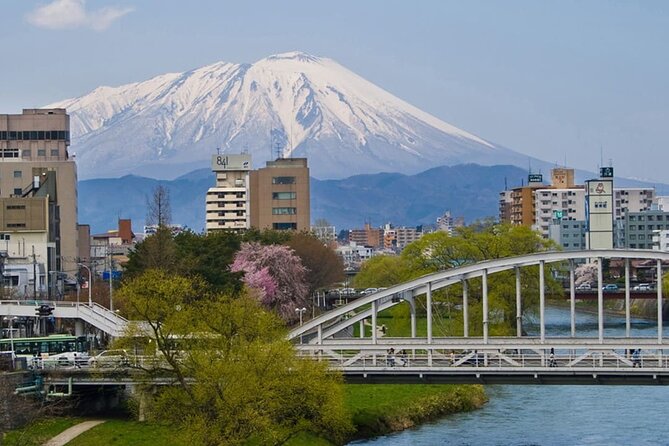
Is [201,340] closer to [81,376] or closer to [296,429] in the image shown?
[296,429]

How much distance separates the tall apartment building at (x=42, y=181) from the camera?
102m

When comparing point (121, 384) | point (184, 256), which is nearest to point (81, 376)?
point (121, 384)

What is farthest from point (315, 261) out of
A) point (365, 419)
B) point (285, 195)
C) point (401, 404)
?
point (365, 419)

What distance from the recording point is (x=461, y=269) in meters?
52.7

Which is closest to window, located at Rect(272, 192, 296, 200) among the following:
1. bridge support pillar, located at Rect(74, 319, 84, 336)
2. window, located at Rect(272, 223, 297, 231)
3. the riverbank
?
window, located at Rect(272, 223, 297, 231)

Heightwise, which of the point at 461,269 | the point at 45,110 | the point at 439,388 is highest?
the point at 45,110

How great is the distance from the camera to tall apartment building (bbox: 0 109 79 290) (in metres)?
102

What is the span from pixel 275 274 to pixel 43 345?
40.9m

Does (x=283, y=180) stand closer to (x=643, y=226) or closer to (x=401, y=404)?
(x=643, y=226)

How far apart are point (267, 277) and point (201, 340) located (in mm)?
54689

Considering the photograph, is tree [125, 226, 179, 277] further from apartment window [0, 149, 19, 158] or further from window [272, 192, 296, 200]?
window [272, 192, 296, 200]

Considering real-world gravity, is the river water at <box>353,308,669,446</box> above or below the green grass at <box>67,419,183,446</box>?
below

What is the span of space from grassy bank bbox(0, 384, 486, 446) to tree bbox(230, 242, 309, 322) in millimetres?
31276

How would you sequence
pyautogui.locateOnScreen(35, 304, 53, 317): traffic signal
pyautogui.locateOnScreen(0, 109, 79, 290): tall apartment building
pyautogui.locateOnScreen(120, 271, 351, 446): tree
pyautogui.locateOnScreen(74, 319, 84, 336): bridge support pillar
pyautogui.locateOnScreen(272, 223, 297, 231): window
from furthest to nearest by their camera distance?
pyautogui.locateOnScreen(272, 223, 297, 231): window < pyautogui.locateOnScreen(0, 109, 79, 290): tall apartment building < pyautogui.locateOnScreen(74, 319, 84, 336): bridge support pillar < pyautogui.locateOnScreen(35, 304, 53, 317): traffic signal < pyautogui.locateOnScreen(120, 271, 351, 446): tree
